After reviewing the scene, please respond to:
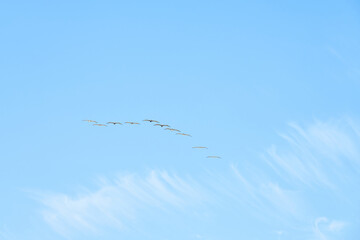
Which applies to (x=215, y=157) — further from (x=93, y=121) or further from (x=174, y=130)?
(x=93, y=121)

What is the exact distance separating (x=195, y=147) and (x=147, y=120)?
1169 centimetres

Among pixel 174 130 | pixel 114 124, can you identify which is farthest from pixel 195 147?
pixel 114 124

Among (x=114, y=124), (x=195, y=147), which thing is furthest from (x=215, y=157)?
(x=114, y=124)

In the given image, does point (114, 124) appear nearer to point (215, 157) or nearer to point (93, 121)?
point (93, 121)

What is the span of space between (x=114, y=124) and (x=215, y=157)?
21.6 metres

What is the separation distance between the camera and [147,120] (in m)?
188

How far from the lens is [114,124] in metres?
194

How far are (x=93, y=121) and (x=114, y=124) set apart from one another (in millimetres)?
4893

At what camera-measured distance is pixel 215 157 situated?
19012 centimetres

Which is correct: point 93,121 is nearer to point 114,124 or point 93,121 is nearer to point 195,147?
point 114,124

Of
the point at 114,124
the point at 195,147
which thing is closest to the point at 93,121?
the point at 114,124

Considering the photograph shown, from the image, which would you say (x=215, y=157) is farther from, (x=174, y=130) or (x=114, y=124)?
(x=114, y=124)

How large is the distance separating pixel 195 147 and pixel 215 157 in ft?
27.5

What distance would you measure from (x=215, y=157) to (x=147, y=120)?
15.5 m
